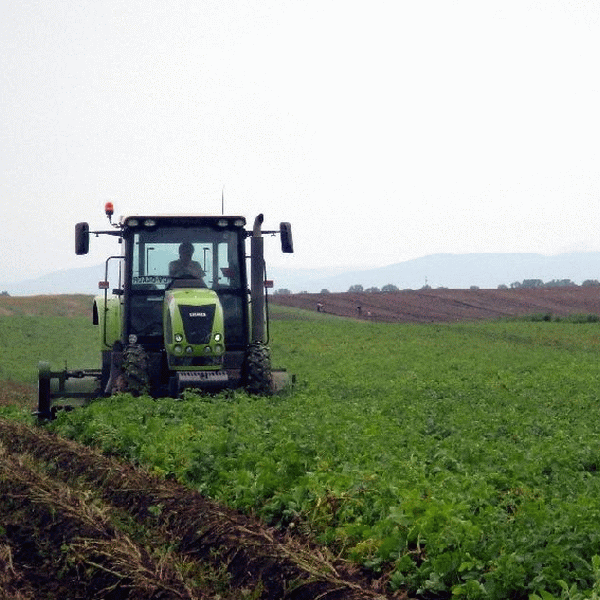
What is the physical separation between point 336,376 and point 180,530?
45.2 feet

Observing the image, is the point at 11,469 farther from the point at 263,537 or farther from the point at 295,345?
the point at 295,345

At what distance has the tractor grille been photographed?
15062mm

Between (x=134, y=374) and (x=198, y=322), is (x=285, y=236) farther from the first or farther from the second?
(x=134, y=374)

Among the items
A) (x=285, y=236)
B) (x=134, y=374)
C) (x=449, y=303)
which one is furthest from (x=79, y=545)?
(x=449, y=303)

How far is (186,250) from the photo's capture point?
627 inches

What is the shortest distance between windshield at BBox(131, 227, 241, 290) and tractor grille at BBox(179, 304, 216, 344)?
80cm

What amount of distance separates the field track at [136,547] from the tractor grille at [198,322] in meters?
4.44

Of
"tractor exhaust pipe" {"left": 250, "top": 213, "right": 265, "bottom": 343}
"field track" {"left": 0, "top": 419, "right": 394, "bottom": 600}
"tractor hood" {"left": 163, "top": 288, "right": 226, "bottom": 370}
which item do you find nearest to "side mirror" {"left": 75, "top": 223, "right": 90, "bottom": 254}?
"tractor hood" {"left": 163, "top": 288, "right": 226, "bottom": 370}

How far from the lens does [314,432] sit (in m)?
11.5

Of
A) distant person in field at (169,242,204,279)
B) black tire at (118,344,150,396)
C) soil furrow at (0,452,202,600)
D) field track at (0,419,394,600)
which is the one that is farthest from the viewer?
distant person in field at (169,242,204,279)

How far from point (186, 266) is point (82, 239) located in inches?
65.1

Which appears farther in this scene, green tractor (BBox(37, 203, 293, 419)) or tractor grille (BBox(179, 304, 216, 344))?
green tractor (BBox(37, 203, 293, 419))

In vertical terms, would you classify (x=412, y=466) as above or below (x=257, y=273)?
below

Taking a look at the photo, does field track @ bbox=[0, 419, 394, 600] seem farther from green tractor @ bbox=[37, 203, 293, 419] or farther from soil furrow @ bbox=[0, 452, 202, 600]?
green tractor @ bbox=[37, 203, 293, 419]
